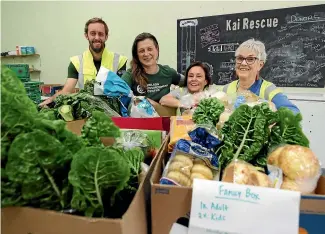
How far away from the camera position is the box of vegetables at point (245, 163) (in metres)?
0.75

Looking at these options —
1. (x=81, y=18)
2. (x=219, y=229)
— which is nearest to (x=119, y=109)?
(x=219, y=229)

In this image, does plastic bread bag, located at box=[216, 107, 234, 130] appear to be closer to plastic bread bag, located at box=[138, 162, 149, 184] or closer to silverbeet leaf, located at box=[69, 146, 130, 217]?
plastic bread bag, located at box=[138, 162, 149, 184]

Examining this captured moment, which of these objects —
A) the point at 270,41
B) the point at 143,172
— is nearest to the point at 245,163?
the point at 143,172

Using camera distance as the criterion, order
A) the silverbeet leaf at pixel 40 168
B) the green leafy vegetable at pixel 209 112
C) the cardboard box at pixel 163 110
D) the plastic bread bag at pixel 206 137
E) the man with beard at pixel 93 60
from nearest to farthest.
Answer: the silverbeet leaf at pixel 40 168, the plastic bread bag at pixel 206 137, the green leafy vegetable at pixel 209 112, the cardboard box at pixel 163 110, the man with beard at pixel 93 60

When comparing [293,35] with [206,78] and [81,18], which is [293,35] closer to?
[206,78]

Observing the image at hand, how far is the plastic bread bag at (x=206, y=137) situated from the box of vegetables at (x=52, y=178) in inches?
14.4

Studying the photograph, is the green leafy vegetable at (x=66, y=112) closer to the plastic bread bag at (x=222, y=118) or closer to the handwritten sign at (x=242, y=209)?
the plastic bread bag at (x=222, y=118)

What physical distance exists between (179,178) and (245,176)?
0.19 metres

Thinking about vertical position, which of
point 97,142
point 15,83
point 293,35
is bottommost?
point 97,142

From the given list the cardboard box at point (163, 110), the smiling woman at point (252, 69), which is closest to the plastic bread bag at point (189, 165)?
the cardboard box at point (163, 110)

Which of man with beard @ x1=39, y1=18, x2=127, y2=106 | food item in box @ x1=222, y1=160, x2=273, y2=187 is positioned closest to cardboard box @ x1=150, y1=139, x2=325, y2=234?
food item in box @ x1=222, y1=160, x2=273, y2=187

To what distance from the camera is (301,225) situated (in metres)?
0.72

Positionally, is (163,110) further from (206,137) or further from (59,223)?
(59,223)

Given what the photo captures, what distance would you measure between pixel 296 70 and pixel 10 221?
3.25 m
